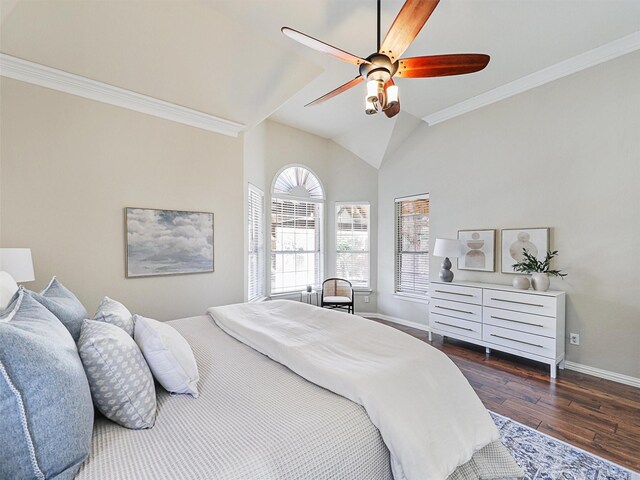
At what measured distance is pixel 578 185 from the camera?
2998mm

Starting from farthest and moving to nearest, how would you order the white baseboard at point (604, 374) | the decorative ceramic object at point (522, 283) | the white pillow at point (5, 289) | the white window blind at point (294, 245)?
1. the white window blind at point (294, 245)
2. the decorative ceramic object at point (522, 283)
3. the white baseboard at point (604, 374)
4. the white pillow at point (5, 289)

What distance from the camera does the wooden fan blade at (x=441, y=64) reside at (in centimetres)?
181

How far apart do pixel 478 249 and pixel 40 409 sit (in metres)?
4.09

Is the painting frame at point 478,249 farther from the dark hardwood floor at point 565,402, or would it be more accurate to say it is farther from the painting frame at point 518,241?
the dark hardwood floor at point 565,402

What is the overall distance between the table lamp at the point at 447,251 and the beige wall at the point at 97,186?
108 inches

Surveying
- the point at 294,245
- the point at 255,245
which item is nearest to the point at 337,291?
the point at 294,245

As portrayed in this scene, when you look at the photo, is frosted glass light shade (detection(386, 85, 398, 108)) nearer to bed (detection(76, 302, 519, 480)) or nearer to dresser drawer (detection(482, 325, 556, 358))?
bed (detection(76, 302, 519, 480))

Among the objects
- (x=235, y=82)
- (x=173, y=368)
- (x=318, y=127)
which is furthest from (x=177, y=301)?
(x=318, y=127)

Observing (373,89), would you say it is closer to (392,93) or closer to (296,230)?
(392,93)

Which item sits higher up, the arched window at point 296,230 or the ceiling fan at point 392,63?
the ceiling fan at point 392,63

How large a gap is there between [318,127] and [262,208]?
1641 millimetres

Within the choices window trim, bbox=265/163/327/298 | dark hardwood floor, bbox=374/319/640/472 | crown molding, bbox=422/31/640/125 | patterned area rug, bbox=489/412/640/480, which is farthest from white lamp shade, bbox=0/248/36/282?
crown molding, bbox=422/31/640/125

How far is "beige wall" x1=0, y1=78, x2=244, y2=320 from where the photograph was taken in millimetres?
2398

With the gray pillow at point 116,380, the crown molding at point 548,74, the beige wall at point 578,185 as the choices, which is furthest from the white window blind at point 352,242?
the gray pillow at point 116,380
